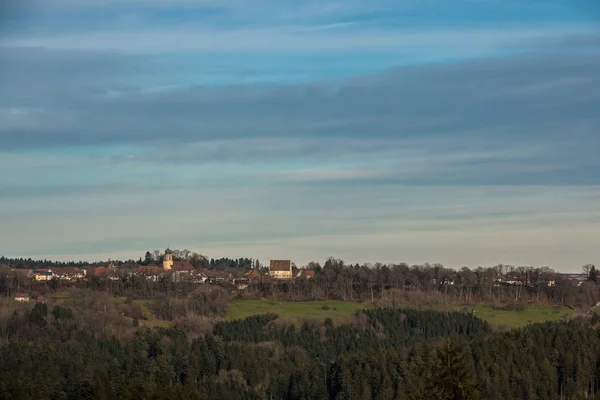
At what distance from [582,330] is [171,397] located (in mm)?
89353

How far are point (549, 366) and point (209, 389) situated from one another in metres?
56.5

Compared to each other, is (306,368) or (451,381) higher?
(451,381)

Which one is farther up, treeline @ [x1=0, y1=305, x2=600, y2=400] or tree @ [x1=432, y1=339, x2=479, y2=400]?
tree @ [x1=432, y1=339, x2=479, y2=400]

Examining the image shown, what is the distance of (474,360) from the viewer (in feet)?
585

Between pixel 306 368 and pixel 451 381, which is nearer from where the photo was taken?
→ pixel 451 381

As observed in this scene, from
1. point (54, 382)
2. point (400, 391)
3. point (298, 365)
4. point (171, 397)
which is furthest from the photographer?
point (298, 365)

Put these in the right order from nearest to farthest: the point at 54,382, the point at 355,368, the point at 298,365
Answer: the point at 54,382, the point at 355,368, the point at 298,365

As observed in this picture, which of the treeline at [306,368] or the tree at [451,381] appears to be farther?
the treeline at [306,368]

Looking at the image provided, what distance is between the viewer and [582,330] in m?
194

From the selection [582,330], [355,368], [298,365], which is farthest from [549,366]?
[298,365]

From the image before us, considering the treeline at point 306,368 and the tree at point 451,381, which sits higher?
the tree at point 451,381

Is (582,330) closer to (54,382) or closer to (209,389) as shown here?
(209,389)

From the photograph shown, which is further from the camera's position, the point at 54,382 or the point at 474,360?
the point at 474,360

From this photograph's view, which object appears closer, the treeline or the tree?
the tree
